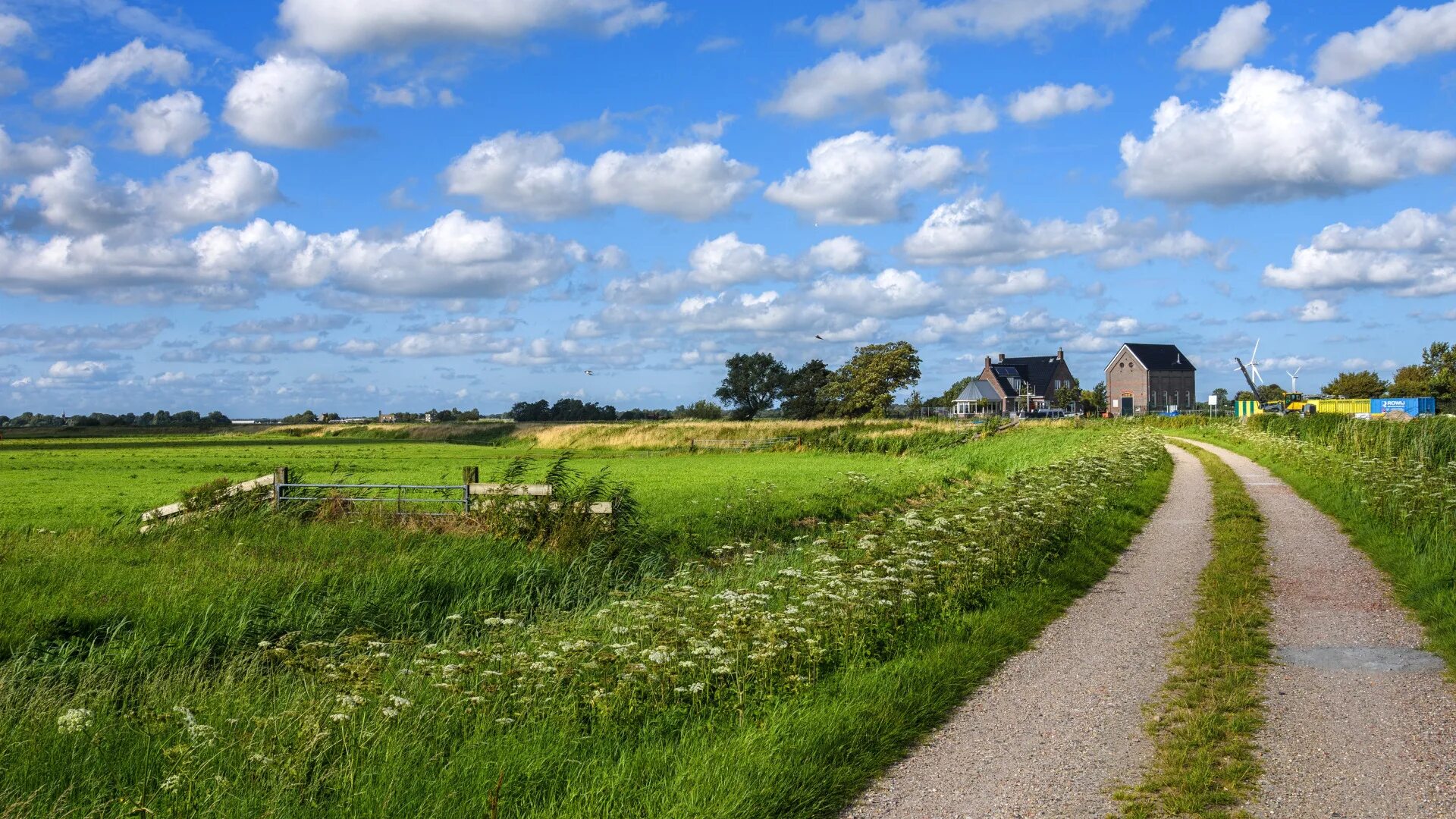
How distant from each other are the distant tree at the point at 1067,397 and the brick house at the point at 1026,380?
1.06m

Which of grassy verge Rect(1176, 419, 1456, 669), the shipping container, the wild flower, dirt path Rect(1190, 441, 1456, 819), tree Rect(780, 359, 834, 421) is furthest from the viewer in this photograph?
tree Rect(780, 359, 834, 421)

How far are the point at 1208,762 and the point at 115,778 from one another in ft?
23.1

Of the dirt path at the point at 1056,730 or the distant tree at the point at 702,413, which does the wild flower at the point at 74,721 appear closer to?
the dirt path at the point at 1056,730

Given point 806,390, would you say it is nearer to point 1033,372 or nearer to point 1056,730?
point 1033,372

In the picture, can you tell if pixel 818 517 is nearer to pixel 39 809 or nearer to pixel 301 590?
pixel 301 590

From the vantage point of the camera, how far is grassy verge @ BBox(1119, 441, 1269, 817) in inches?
233

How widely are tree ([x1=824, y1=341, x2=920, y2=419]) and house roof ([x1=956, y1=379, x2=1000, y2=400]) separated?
759 inches

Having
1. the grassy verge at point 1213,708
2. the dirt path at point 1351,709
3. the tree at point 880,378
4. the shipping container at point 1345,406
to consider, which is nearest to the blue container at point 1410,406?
the shipping container at point 1345,406

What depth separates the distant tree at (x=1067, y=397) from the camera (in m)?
129

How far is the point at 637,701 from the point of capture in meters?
7.62

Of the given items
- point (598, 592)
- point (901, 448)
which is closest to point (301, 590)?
point (598, 592)

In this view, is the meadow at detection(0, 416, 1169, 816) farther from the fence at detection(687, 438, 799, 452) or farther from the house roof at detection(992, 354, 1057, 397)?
the house roof at detection(992, 354, 1057, 397)

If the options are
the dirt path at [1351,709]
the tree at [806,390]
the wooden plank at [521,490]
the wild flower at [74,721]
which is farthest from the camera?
the tree at [806,390]

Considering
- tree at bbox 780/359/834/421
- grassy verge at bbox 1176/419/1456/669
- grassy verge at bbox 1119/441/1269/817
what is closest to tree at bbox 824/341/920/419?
tree at bbox 780/359/834/421
